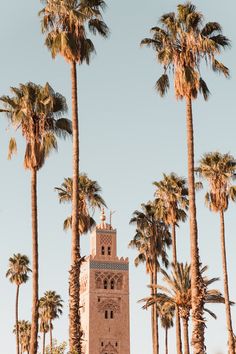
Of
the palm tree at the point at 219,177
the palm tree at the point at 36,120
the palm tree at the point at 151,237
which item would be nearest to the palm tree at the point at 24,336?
the palm tree at the point at 151,237

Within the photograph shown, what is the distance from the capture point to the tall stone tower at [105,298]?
277ft

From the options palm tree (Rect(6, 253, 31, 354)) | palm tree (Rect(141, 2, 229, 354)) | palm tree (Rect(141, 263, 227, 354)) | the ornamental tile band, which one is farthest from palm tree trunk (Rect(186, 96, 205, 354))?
the ornamental tile band

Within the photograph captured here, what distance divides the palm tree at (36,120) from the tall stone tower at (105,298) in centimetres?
5715

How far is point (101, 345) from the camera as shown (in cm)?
8425

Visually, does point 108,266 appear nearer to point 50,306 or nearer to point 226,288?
point 50,306

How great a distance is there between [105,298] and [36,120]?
6037 centimetres

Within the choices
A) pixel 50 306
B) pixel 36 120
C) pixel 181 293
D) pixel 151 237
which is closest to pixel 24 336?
pixel 50 306

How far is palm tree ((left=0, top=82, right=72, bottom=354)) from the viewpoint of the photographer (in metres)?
28.9

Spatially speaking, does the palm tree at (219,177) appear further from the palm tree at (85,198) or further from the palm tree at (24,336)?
the palm tree at (24,336)

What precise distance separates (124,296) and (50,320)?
34.6 ft

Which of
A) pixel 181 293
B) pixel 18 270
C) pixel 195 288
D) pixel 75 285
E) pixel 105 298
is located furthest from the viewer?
pixel 105 298

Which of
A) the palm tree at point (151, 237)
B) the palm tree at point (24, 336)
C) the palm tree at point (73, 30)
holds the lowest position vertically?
the palm tree at point (24, 336)

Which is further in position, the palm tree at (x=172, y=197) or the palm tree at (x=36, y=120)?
the palm tree at (x=172, y=197)

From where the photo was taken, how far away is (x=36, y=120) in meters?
29.5
